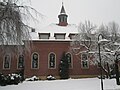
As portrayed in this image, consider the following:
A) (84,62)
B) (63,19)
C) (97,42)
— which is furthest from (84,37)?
(63,19)

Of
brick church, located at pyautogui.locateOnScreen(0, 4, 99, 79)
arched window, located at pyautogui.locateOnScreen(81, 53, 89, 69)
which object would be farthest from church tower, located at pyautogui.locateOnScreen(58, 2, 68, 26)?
arched window, located at pyautogui.locateOnScreen(81, 53, 89, 69)

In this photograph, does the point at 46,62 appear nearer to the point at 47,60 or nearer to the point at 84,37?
the point at 47,60

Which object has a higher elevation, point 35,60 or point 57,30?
point 57,30

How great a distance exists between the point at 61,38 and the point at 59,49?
80.1 inches

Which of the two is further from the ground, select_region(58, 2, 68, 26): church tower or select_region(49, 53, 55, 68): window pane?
select_region(58, 2, 68, 26): church tower

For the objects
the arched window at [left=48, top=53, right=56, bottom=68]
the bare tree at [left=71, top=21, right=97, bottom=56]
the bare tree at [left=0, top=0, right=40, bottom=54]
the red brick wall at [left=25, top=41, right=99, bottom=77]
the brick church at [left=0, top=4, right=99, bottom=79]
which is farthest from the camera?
the arched window at [left=48, top=53, right=56, bottom=68]

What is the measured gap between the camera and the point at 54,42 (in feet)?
105

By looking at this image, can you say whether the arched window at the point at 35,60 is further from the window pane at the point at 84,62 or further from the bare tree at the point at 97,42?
the window pane at the point at 84,62

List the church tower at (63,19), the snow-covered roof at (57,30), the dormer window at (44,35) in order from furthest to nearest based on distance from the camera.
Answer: the church tower at (63,19) < the snow-covered roof at (57,30) < the dormer window at (44,35)

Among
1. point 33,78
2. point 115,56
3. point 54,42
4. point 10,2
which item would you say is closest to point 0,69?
point 33,78

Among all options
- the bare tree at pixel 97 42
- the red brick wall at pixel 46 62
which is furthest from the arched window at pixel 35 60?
the bare tree at pixel 97 42

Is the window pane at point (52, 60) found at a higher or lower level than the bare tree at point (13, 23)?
lower

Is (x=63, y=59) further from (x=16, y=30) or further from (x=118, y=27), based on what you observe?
(x=16, y=30)

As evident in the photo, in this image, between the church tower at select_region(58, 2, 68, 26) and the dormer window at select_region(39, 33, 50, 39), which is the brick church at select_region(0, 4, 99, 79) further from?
the church tower at select_region(58, 2, 68, 26)
